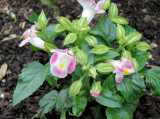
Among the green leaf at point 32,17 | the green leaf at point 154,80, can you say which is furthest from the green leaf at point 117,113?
the green leaf at point 32,17

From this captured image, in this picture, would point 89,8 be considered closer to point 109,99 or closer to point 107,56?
point 107,56

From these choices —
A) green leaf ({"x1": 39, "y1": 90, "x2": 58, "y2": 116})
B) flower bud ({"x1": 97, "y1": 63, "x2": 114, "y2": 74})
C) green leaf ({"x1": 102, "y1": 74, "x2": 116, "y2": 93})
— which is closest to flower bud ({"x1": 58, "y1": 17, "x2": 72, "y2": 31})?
flower bud ({"x1": 97, "y1": 63, "x2": 114, "y2": 74})

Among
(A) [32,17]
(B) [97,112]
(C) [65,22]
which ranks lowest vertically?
(B) [97,112]

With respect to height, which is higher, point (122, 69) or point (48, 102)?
point (122, 69)

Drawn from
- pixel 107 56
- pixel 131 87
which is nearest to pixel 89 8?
pixel 107 56

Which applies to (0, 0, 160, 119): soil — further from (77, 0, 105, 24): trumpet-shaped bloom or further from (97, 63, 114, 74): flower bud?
(77, 0, 105, 24): trumpet-shaped bloom

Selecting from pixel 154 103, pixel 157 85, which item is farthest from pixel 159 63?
pixel 157 85
